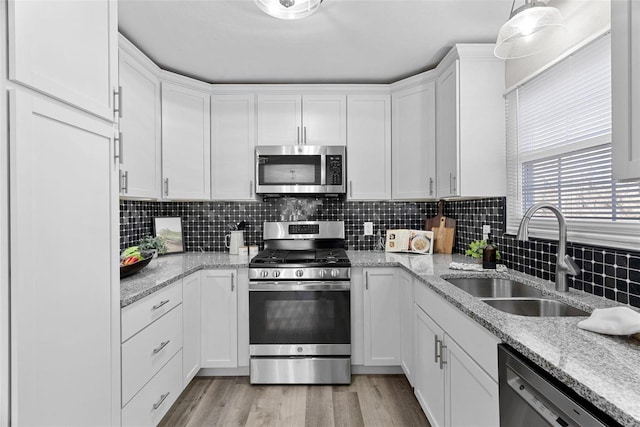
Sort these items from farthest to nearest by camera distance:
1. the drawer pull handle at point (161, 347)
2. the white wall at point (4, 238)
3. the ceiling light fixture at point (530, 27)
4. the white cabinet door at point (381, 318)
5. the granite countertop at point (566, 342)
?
the white cabinet door at point (381, 318) → the drawer pull handle at point (161, 347) → the ceiling light fixture at point (530, 27) → the white wall at point (4, 238) → the granite countertop at point (566, 342)

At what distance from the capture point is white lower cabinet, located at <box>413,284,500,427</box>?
4.14ft

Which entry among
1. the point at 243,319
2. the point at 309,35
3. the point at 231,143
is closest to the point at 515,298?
the point at 243,319

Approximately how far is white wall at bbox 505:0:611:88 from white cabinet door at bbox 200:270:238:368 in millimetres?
2390

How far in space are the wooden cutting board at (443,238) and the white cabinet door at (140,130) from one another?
2.31 metres

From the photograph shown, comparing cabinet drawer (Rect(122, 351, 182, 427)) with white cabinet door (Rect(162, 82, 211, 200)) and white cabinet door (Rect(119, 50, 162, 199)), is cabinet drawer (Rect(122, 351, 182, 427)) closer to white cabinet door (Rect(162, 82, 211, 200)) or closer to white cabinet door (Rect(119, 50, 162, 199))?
white cabinet door (Rect(119, 50, 162, 199))

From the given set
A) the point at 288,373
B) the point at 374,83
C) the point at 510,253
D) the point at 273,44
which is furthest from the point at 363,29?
the point at 288,373

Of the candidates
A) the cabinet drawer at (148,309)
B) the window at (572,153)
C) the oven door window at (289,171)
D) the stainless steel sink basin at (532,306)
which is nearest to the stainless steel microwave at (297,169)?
the oven door window at (289,171)

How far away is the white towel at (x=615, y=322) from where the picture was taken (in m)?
1.03

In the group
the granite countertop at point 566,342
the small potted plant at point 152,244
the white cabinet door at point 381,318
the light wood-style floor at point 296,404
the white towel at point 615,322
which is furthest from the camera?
the white cabinet door at point 381,318

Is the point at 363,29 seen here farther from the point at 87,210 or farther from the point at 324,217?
the point at 87,210

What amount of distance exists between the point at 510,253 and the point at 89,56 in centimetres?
244

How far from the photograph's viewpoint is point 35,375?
3.13 ft

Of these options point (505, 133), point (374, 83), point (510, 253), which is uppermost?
point (374, 83)

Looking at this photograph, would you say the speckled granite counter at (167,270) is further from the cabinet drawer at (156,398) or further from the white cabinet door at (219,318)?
the cabinet drawer at (156,398)
